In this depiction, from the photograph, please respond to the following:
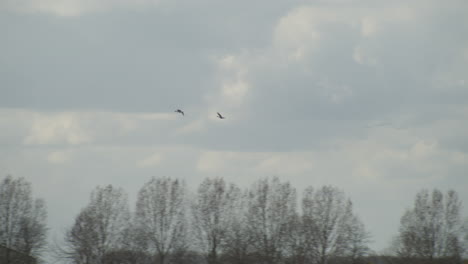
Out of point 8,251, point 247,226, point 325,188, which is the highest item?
point 325,188

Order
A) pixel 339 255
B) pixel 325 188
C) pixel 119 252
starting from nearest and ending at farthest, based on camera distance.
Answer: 1. pixel 119 252
2. pixel 339 255
3. pixel 325 188

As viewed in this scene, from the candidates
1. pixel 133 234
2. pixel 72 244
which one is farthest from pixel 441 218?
pixel 72 244

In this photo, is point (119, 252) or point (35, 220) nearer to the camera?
point (119, 252)

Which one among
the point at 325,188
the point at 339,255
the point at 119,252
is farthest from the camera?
the point at 325,188

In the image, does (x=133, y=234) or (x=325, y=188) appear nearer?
(x=133, y=234)

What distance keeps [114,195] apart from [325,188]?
30.0 m

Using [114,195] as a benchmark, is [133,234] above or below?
below

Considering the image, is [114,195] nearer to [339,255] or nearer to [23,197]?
[23,197]

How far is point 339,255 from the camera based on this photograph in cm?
8400

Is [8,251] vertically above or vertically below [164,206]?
below

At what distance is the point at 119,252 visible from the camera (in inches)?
3100

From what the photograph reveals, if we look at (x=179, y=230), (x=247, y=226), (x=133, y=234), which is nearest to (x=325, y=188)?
(x=247, y=226)

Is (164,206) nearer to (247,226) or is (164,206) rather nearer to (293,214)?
(247,226)

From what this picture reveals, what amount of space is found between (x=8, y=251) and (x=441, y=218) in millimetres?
61068
